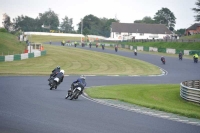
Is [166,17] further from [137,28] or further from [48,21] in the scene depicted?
[48,21]

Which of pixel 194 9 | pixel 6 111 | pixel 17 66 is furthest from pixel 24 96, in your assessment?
pixel 194 9

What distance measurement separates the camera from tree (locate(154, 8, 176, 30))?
7215 inches

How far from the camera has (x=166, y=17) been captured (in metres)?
185

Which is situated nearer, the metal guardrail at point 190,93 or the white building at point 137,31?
the metal guardrail at point 190,93

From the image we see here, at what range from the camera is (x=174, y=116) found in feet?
49.8

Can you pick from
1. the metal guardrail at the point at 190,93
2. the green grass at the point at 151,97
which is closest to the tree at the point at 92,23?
the green grass at the point at 151,97

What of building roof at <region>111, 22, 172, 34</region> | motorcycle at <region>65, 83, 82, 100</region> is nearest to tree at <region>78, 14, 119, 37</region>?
building roof at <region>111, 22, 172, 34</region>

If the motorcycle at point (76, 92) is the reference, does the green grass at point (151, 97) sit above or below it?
below

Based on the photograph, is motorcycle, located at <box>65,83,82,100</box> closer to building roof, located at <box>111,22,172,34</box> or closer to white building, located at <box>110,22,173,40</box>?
white building, located at <box>110,22,173,40</box>

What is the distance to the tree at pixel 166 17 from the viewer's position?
18325 centimetres

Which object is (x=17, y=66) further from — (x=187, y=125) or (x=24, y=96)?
(x=187, y=125)

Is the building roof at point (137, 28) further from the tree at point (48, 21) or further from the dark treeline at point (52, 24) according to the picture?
the tree at point (48, 21)

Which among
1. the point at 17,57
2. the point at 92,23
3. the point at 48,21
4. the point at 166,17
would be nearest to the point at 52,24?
the point at 48,21

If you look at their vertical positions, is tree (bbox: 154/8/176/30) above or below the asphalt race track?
above
